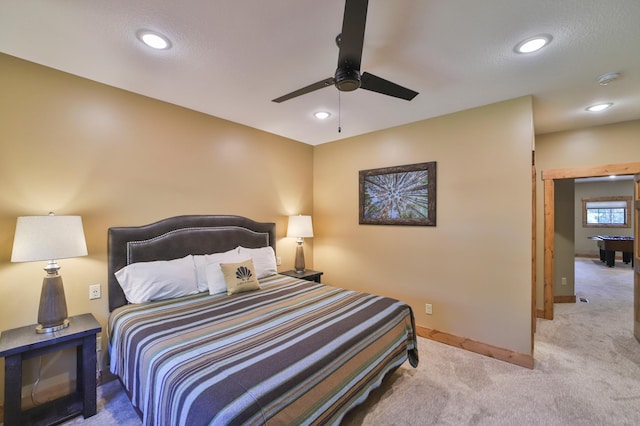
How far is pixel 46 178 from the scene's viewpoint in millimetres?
2189

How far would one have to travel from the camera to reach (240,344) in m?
1.62

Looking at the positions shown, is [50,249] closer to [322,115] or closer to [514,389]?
[322,115]

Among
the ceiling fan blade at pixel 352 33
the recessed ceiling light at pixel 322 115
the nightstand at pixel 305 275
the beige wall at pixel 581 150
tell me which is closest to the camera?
the ceiling fan blade at pixel 352 33

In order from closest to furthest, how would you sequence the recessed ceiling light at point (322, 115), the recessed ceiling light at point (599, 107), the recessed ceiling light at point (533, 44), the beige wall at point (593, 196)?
the recessed ceiling light at point (533, 44) < the recessed ceiling light at point (599, 107) < the recessed ceiling light at point (322, 115) < the beige wall at point (593, 196)

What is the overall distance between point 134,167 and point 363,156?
2769 millimetres

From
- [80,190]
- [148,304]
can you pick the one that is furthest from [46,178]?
[148,304]

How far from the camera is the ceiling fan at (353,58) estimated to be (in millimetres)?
1222

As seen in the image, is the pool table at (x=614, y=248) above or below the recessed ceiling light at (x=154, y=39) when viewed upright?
below

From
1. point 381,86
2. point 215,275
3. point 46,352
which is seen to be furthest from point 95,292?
point 381,86

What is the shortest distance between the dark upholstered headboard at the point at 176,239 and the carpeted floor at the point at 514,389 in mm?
1070

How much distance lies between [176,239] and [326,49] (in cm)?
227

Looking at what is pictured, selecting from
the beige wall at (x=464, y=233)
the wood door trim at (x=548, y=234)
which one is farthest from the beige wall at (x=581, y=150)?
the beige wall at (x=464, y=233)

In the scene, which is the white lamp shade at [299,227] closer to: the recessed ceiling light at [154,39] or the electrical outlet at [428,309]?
the electrical outlet at [428,309]

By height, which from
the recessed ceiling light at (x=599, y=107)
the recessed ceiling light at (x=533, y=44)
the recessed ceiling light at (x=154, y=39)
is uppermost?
the recessed ceiling light at (x=154, y=39)
